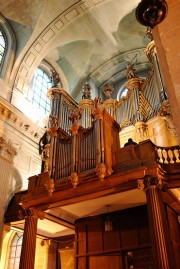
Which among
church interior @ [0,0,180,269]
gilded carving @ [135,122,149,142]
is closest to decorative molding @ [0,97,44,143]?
church interior @ [0,0,180,269]

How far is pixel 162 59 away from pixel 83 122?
8.27 meters

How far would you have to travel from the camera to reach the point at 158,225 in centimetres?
567

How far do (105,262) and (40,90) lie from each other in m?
8.51

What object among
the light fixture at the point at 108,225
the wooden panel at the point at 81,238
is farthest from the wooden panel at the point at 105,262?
the light fixture at the point at 108,225

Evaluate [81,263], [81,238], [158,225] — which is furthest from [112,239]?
[158,225]

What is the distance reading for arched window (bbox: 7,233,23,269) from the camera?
9930 mm

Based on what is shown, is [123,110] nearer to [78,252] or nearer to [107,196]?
[107,196]

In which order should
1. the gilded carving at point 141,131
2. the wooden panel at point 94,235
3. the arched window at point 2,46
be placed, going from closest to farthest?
the wooden panel at point 94,235 → the gilded carving at point 141,131 → the arched window at point 2,46

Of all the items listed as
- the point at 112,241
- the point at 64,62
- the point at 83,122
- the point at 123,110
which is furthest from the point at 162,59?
the point at 64,62

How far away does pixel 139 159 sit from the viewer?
21.7 feet

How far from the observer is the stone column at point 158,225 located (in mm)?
5297

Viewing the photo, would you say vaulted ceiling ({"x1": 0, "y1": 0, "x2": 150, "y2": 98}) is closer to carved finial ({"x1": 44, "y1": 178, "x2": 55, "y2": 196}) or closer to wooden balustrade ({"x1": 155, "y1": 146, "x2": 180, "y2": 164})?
carved finial ({"x1": 44, "y1": 178, "x2": 55, "y2": 196})

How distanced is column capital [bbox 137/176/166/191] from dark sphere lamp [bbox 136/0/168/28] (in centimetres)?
383

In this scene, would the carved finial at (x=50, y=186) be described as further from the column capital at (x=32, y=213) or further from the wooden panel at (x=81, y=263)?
the wooden panel at (x=81, y=263)
